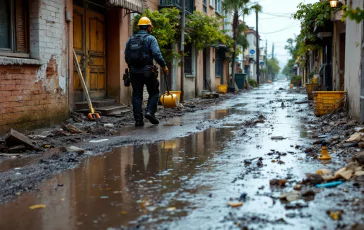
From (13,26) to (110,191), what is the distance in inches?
204

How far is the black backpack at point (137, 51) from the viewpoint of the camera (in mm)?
8664

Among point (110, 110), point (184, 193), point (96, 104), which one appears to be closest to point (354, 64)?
point (110, 110)

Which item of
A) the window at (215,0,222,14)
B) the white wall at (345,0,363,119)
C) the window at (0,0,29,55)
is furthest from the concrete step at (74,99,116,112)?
the window at (215,0,222,14)

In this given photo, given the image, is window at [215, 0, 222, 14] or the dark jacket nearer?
the dark jacket

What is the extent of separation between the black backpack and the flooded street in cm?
279

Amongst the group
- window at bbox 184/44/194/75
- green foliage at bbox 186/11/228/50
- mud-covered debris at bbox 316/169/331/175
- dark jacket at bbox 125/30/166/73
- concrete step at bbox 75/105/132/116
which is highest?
green foliage at bbox 186/11/228/50

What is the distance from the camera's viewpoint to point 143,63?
28.9 feet

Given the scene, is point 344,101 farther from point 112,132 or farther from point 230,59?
point 230,59

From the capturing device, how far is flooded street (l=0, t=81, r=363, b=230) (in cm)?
301

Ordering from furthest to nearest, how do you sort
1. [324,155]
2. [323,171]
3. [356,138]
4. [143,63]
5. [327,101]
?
[327,101], [143,63], [356,138], [324,155], [323,171]

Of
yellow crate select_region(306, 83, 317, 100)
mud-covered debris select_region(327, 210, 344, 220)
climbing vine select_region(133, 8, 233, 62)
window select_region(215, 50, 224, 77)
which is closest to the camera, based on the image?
mud-covered debris select_region(327, 210, 344, 220)

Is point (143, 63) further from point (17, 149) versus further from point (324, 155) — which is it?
point (324, 155)

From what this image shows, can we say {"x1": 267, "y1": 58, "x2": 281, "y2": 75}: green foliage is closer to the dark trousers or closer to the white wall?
the white wall

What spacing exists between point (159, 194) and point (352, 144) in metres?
3.14
